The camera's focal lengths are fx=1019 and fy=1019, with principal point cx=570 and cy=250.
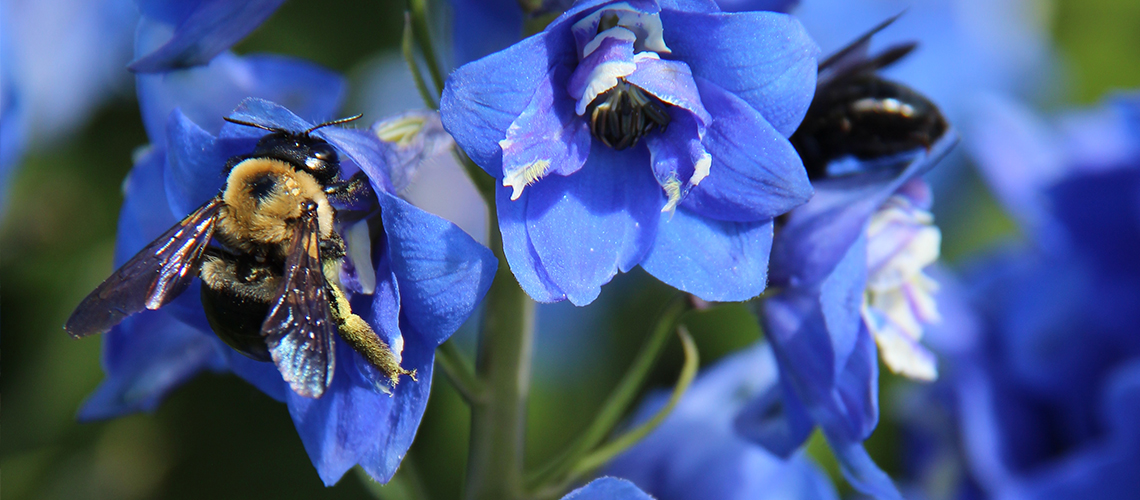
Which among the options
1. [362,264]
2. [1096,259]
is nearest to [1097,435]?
[1096,259]

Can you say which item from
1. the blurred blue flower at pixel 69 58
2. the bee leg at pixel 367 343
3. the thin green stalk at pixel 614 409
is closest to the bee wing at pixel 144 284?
the bee leg at pixel 367 343

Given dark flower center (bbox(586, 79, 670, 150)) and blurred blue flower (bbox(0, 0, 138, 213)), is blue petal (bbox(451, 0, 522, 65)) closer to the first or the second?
dark flower center (bbox(586, 79, 670, 150))

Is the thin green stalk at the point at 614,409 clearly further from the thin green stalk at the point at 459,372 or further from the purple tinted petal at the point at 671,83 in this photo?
the purple tinted petal at the point at 671,83

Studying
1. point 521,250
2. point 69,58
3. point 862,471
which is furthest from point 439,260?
point 69,58

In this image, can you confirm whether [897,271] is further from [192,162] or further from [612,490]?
[192,162]

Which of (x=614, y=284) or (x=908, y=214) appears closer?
(x=908, y=214)

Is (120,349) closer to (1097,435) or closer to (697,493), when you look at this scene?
(697,493)

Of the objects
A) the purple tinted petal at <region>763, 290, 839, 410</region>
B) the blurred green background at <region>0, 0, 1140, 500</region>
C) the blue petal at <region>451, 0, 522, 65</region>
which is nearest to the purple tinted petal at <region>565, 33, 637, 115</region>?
the blue petal at <region>451, 0, 522, 65</region>

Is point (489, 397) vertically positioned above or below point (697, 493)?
above
